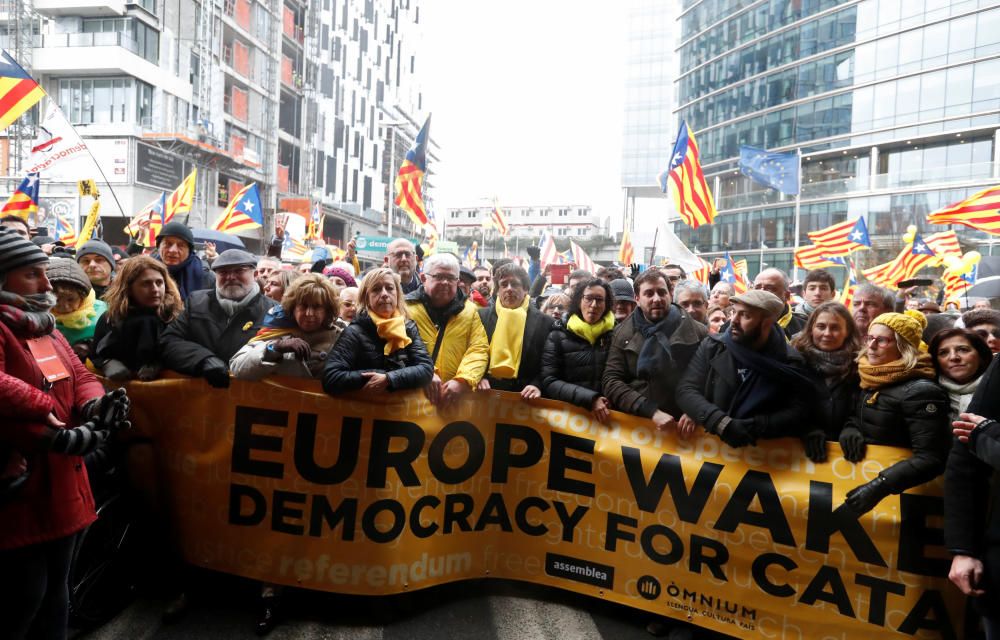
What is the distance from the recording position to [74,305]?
13.5ft

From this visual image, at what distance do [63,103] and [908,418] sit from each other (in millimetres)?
39038

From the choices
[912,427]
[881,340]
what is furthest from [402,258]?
Answer: [912,427]

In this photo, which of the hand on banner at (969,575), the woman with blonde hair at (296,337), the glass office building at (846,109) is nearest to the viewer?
the hand on banner at (969,575)

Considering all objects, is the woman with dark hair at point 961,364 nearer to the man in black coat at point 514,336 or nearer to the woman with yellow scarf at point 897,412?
the woman with yellow scarf at point 897,412

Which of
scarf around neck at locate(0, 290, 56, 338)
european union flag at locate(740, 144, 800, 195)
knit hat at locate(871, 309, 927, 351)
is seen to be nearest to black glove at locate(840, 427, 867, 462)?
knit hat at locate(871, 309, 927, 351)

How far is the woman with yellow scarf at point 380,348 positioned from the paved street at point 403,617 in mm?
1321

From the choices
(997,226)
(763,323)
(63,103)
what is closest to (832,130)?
(997,226)

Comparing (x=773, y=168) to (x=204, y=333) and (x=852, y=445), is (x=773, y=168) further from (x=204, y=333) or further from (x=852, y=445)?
(x=204, y=333)

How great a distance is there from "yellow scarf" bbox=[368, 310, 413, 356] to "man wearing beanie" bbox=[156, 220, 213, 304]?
2.15 m

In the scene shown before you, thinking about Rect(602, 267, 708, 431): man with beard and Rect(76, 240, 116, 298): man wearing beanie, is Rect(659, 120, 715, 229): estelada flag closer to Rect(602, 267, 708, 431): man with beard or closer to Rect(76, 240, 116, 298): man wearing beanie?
Rect(602, 267, 708, 431): man with beard

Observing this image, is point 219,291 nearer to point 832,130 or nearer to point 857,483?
point 857,483

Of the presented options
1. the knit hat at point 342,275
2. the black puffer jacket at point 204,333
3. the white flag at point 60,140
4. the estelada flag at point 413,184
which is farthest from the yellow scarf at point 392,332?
the white flag at point 60,140

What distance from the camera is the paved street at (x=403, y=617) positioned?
11.6 ft

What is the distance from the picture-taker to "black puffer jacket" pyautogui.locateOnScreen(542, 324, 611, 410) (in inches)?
165
